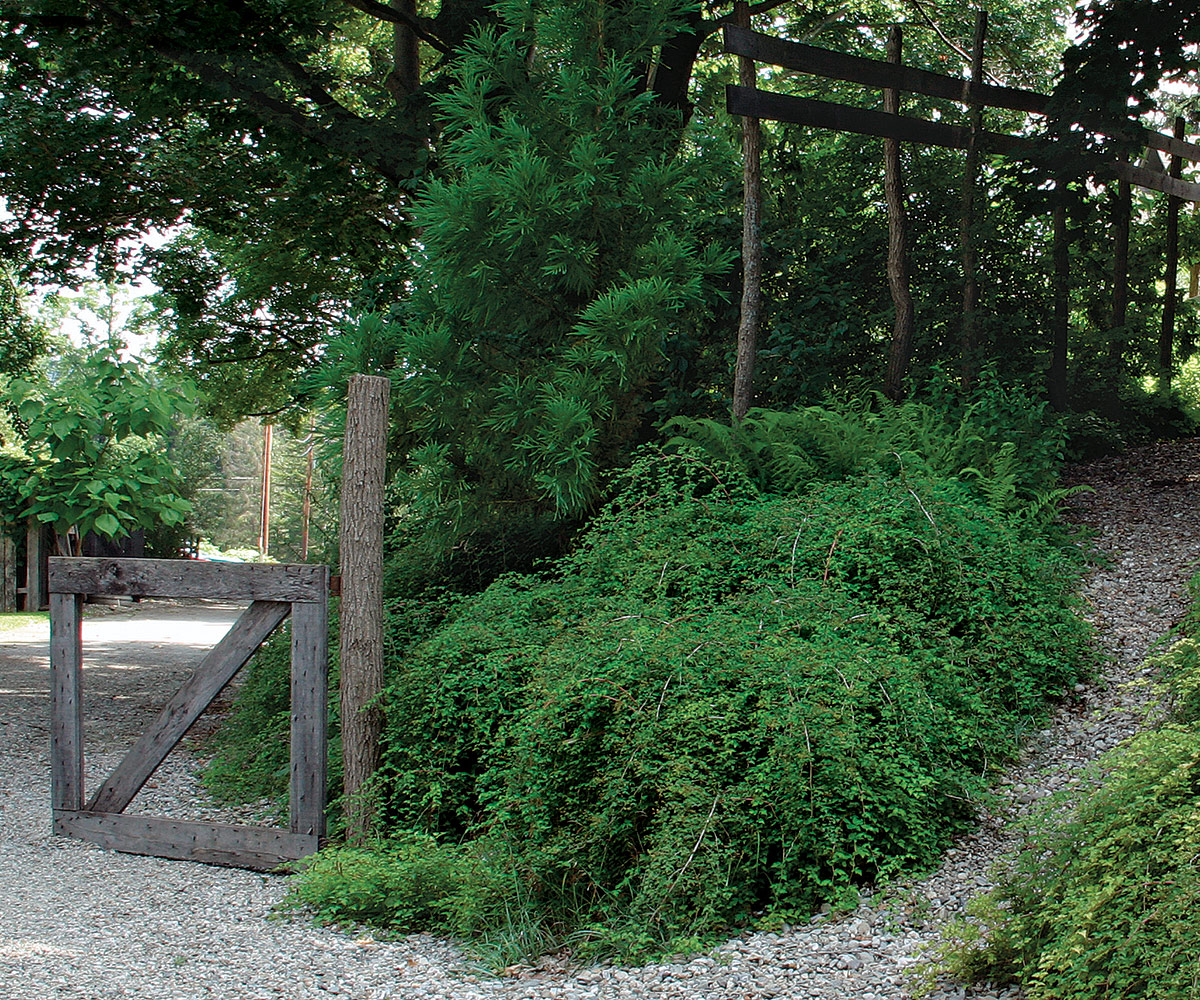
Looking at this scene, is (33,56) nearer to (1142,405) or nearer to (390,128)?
(390,128)

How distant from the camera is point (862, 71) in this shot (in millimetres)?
9297

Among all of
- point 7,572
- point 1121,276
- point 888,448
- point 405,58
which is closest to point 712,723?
point 888,448

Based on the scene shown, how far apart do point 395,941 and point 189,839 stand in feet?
6.38

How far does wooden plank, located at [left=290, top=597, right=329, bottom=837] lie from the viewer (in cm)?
560

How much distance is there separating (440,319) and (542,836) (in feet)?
14.4

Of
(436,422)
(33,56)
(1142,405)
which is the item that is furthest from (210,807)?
(1142,405)

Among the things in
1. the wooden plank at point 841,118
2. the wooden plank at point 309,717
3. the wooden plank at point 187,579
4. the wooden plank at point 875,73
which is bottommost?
the wooden plank at point 309,717

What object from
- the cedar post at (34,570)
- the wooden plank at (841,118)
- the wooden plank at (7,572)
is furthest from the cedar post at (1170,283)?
the wooden plank at (7,572)

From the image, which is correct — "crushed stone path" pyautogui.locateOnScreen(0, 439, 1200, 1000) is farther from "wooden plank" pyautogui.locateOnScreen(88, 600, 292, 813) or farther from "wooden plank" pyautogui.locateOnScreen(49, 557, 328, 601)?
"wooden plank" pyautogui.locateOnScreen(49, 557, 328, 601)

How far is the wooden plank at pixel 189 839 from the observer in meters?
5.58

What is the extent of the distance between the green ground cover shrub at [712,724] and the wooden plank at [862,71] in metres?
4.36

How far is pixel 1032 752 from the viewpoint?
17.0 ft

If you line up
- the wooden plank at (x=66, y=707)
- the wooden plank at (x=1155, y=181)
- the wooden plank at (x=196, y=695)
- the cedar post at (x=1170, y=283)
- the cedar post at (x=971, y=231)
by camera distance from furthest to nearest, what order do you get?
1. the cedar post at (x=1170, y=283)
2. the wooden plank at (x=1155, y=181)
3. the cedar post at (x=971, y=231)
4. the wooden plank at (x=66, y=707)
5. the wooden plank at (x=196, y=695)

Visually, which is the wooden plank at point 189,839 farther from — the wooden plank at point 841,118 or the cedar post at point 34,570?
the cedar post at point 34,570
